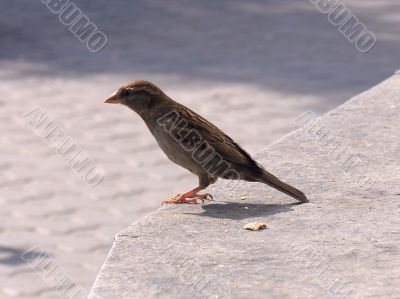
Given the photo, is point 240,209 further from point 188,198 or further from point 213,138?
point 213,138

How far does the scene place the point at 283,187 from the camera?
4.40 meters

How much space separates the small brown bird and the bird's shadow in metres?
0.12

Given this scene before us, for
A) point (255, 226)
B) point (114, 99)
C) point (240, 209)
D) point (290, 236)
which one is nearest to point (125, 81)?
point (114, 99)

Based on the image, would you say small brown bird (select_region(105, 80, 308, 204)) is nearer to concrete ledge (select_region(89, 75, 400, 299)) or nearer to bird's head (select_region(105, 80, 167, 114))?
bird's head (select_region(105, 80, 167, 114))

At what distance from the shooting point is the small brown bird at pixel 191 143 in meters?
4.63

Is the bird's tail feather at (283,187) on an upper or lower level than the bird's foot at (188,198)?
upper

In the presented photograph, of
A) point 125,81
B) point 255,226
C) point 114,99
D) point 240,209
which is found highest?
point 125,81

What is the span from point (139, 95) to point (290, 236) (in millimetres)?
1167

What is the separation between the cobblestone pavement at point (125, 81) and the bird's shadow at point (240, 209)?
6.47ft

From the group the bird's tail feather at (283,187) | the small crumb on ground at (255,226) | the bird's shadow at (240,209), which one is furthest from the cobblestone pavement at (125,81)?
the small crumb on ground at (255,226)

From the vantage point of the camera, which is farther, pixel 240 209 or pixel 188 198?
pixel 188 198

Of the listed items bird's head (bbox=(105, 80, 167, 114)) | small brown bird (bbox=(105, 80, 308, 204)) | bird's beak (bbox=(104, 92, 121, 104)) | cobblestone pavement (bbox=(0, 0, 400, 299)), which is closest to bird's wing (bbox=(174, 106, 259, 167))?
small brown bird (bbox=(105, 80, 308, 204))

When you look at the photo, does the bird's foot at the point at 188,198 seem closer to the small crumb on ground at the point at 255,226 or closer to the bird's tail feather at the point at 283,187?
the bird's tail feather at the point at 283,187

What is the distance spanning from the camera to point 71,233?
7.11 m
